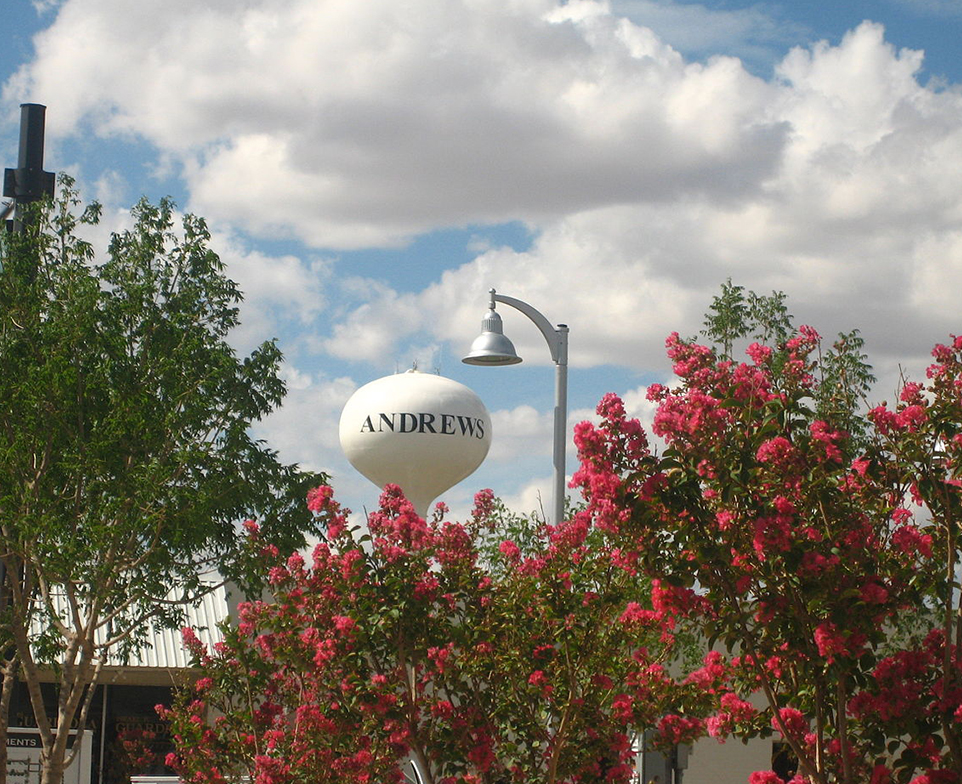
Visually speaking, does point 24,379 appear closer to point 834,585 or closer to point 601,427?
point 601,427

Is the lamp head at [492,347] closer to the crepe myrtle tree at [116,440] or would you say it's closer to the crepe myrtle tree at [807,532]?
the crepe myrtle tree at [116,440]

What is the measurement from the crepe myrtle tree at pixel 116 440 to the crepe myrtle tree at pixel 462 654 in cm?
423

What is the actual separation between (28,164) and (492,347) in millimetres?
5927

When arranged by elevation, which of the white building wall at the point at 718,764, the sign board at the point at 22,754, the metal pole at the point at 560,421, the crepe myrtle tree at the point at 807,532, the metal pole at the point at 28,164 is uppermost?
the metal pole at the point at 28,164

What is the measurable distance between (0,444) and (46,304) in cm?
165

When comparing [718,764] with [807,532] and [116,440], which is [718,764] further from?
[807,532]

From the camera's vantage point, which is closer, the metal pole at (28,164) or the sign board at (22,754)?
the metal pole at (28,164)

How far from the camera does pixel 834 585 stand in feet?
24.6

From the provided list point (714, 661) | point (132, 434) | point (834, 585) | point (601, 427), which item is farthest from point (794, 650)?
point (132, 434)

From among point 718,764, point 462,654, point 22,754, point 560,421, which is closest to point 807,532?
point 462,654

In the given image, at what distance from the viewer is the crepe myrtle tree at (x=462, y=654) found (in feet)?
30.4

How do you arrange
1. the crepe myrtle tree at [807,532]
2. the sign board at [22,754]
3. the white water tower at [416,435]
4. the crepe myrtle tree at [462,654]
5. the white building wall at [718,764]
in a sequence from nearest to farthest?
the crepe myrtle tree at [807,532], the crepe myrtle tree at [462,654], the sign board at [22,754], the white building wall at [718,764], the white water tower at [416,435]

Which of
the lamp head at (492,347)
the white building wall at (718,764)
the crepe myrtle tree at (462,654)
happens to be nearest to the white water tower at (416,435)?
the white building wall at (718,764)

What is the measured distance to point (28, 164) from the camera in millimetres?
14500
